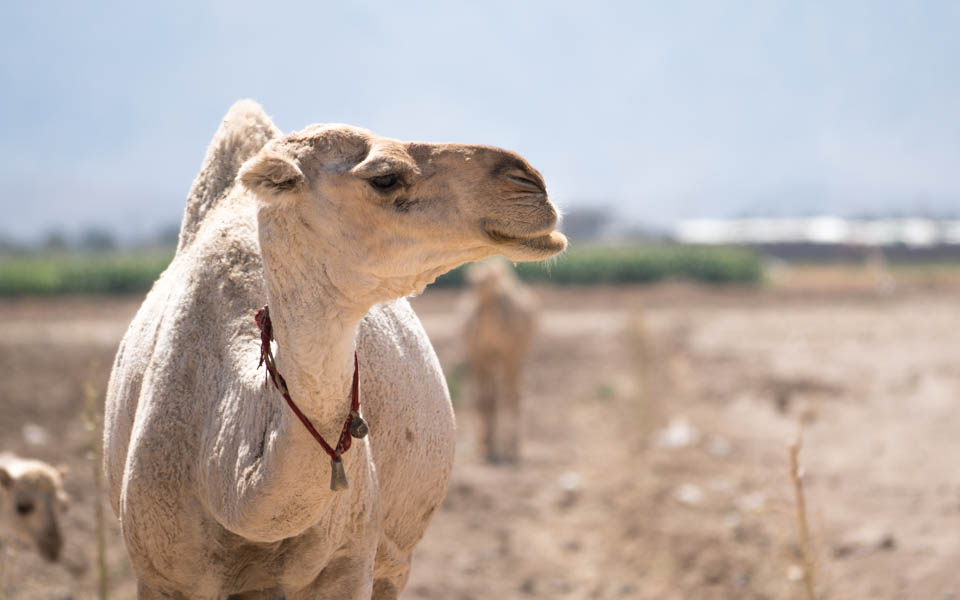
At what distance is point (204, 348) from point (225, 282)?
0.25m

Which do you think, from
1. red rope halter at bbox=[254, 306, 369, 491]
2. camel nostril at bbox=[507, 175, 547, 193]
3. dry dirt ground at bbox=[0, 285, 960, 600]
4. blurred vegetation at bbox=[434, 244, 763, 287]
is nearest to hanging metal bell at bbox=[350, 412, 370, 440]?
red rope halter at bbox=[254, 306, 369, 491]

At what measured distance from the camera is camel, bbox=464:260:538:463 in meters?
12.5

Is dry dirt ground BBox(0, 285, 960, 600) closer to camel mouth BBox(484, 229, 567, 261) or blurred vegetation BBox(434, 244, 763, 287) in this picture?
camel mouth BBox(484, 229, 567, 261)

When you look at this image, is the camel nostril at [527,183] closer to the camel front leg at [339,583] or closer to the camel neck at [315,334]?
the camel neck at [315,334]

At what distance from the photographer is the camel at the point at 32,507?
5543 mm

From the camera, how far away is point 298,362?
2.81 m

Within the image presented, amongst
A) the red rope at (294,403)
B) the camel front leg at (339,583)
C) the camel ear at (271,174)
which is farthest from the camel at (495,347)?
the camel ear at (271,174)

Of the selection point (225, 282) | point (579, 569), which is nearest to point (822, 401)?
point (579, 569)

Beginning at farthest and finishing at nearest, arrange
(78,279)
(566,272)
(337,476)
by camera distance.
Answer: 1. (566,272)
2. (78,279)
3. (337,476)

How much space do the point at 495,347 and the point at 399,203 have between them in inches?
385

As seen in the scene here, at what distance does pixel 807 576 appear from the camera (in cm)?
444

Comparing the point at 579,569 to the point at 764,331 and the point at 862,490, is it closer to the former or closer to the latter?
the point at 862,490

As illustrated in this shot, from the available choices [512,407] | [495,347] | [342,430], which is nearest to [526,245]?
[342,430]

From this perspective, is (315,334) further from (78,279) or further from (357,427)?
(78,279)
